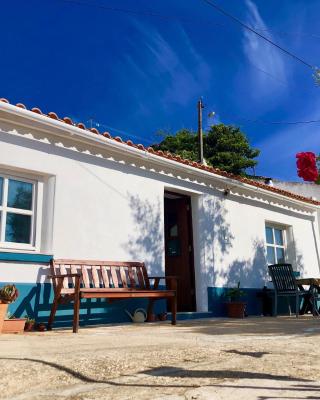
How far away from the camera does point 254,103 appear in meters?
12.5

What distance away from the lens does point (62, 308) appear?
5.72 m

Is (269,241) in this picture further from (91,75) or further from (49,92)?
(49,92)

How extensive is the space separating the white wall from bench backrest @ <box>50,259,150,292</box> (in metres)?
0.16

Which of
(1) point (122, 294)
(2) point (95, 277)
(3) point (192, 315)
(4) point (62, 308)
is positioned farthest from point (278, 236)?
(4) point (62, 308)

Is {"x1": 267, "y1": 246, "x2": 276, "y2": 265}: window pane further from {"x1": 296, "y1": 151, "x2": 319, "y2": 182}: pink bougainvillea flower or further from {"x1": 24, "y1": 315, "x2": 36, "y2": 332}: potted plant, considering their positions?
{"x1": 24, "y1": 315, "x2": 36, "y2": 332}: potted plant

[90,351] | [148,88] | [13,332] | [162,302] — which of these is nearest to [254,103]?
[148,88]

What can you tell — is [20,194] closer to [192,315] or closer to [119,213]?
[119,213]

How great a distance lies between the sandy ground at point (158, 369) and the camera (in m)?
2.09

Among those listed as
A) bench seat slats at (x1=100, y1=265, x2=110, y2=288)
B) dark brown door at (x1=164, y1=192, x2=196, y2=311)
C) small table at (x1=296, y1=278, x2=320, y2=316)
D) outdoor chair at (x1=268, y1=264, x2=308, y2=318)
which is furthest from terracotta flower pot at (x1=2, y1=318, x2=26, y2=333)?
small table at (x1=296, y1=278, x2=320, y2=316)

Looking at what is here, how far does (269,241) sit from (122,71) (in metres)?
6.23

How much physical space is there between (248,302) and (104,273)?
3811mm

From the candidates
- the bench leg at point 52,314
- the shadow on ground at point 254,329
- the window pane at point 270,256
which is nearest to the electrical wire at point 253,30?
the window pane at point 270,256

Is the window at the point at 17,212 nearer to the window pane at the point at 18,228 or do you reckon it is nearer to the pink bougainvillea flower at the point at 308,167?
the window pane at the point at 18,228

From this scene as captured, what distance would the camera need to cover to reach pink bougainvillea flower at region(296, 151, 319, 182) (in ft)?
25.5
